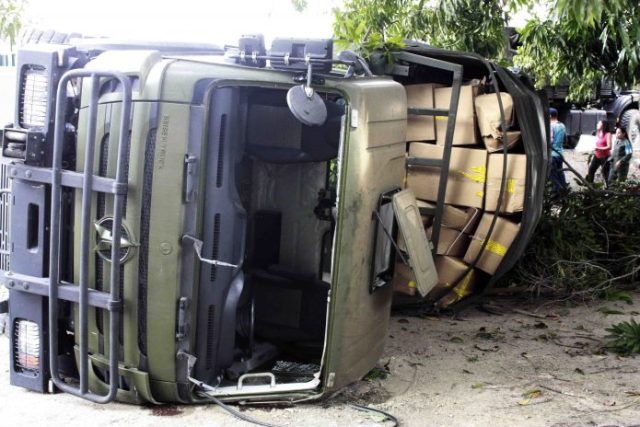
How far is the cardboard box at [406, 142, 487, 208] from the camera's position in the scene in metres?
6.19

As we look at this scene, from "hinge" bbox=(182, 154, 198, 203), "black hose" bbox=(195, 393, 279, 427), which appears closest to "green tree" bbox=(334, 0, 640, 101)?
"hinge" bbox=(182, 154, 198, 203)

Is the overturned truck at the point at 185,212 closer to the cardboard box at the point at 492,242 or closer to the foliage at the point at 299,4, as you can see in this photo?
the cardboard box at the point at 492,242

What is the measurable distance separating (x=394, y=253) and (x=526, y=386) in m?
1.18

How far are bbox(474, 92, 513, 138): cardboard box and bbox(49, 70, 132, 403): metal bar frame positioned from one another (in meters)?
3.11

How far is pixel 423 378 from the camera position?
16.7ft

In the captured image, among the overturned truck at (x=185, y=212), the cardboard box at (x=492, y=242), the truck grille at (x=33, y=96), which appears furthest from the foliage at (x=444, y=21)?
the truck grille at (x=33, y=96)

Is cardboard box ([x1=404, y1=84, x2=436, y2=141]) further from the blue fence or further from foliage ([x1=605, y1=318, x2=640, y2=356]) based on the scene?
the blue fence

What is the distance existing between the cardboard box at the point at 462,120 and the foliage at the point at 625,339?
1.75 m

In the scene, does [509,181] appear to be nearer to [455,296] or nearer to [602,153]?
[455,296]

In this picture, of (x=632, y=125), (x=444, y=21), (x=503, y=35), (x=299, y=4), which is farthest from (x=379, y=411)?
(x=632, y=125)

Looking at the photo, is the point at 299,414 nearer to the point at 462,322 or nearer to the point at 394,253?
the point at 394,253

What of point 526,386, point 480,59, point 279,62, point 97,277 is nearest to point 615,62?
point 480,59

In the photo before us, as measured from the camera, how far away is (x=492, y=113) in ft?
20.0

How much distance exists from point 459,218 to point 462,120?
0.76 metres
